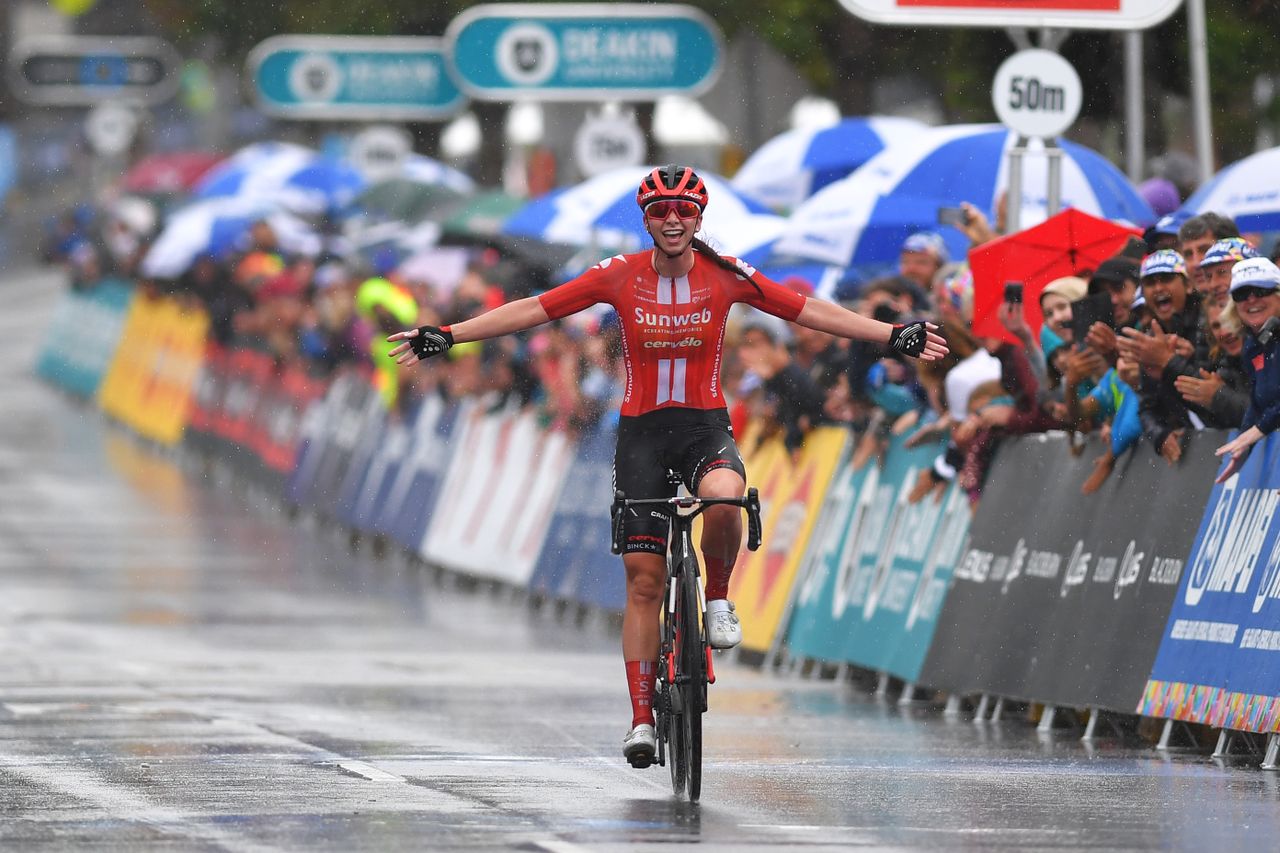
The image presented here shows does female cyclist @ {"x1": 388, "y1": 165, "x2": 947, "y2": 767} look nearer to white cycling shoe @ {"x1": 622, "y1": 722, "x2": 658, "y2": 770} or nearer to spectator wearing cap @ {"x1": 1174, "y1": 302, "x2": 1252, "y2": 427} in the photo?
white cycling shoe @ {"x1": 622, "y1": 722, "x2": 658, "y2": 770}

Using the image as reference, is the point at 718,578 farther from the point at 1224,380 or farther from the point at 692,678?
the point at 1224,380

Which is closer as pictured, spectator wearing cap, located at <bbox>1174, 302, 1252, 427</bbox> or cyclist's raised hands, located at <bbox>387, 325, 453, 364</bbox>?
cyclist's raised hands, located at <bbox>387, 325, 453, 364</bbox>

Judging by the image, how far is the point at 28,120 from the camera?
112562 millimetres

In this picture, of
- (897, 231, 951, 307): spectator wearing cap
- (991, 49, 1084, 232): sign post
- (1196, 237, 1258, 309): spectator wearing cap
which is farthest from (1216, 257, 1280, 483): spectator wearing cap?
(897, 231, 951, 307): spectator wearing cap

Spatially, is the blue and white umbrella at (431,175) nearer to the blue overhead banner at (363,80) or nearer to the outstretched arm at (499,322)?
the blue overhead banner at (363,80)

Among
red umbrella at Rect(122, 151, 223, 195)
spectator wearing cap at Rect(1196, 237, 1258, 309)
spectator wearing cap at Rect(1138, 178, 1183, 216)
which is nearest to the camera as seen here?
spectator wearing cap at Rect(1196, 237, 1258, 309)

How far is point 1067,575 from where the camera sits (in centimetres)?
1426

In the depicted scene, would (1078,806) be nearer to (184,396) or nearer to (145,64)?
(184,396)

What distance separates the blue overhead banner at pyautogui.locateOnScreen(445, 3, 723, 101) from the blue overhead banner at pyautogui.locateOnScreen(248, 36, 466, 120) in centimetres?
610

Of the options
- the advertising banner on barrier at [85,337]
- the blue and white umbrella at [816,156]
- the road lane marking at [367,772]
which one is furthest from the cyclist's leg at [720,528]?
the advertising banner on barrier at [85,337]

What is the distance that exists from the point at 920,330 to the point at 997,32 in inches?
593

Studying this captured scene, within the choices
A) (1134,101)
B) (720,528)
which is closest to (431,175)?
(1134,101)

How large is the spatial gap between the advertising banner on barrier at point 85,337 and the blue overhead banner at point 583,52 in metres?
20.4

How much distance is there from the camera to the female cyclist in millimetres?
11109
